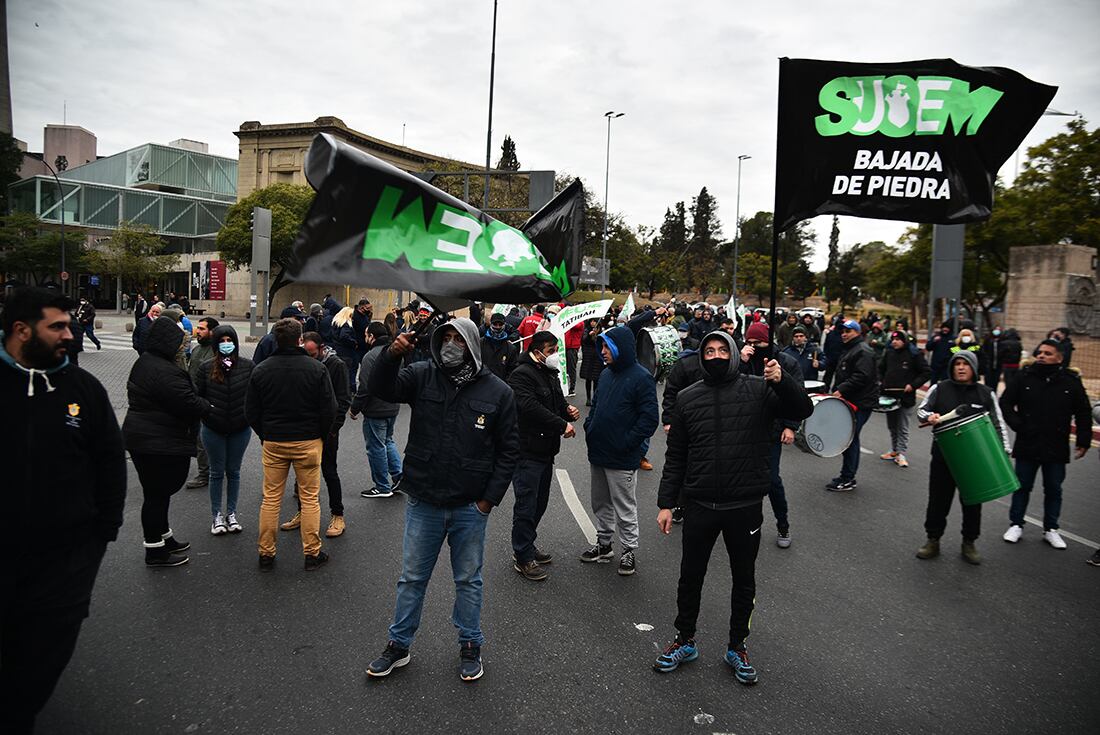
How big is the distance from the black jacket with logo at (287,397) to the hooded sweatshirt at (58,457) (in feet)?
6.23

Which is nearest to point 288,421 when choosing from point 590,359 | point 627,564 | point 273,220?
point 627,564

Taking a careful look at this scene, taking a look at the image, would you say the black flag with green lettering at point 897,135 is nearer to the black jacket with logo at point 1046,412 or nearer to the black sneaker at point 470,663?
the black jacket with logo at point 1046,412

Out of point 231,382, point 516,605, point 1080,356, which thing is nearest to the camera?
point 516,605

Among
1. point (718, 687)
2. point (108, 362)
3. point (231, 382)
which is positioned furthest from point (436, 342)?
point (108, 362)

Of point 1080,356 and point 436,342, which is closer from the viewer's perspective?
point 436,342

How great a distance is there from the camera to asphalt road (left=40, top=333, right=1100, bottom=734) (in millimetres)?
3340

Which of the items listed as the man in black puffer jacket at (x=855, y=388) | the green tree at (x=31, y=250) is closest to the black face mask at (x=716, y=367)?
the man in black puffer jacket at (x=855, y=388)

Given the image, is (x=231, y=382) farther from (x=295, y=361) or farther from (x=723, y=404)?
(x=723, y=404)

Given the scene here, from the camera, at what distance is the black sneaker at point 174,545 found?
16.6ft

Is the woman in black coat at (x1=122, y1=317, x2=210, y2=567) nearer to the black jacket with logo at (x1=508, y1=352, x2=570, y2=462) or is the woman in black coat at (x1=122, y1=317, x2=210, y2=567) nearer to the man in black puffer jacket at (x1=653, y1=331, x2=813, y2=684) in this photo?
the black jacket with logo at (x1=508, y1=352, x2=570, y2=462)

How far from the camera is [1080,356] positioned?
20.2 m

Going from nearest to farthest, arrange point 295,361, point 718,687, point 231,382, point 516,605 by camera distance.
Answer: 1. point 718,687
2. point 516,605
3. point 295,361
4. point 231,382

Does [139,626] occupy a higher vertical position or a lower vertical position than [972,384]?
lower

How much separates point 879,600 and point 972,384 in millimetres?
2327
